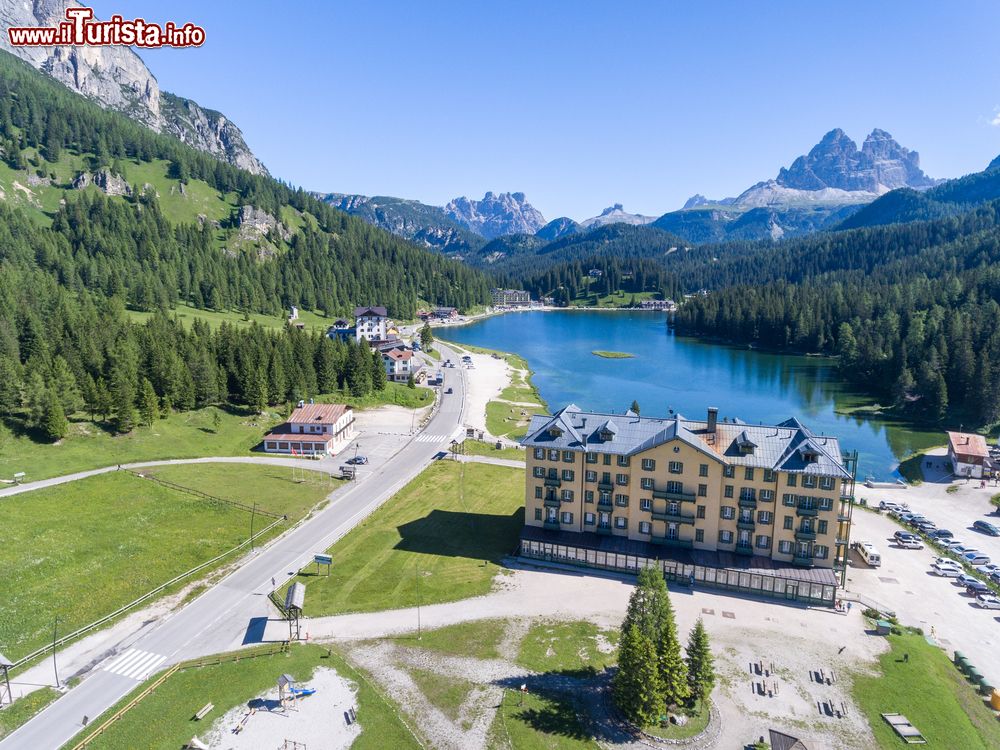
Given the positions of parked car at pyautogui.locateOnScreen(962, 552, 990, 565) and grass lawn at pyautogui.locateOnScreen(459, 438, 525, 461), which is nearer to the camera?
parked car at pyautogui.locateOnScreen(962, 552, 990, 565)

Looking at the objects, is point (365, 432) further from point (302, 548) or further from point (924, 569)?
point (924, 569)

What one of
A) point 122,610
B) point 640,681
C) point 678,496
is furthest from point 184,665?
point 678,496

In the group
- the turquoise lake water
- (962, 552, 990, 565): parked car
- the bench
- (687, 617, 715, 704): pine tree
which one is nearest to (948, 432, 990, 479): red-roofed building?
the turquoise lake water

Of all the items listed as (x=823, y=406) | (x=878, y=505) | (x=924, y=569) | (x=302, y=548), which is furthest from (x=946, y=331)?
(x=302, y=548)

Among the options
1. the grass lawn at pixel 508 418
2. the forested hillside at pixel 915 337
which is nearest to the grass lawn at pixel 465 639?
the grass lawn at pixel 508 418

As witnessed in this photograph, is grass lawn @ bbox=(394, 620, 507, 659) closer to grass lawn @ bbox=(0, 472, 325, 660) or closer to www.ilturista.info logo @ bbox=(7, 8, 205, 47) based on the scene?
grass lawn @ bbox=(0, 472, 325, 660)

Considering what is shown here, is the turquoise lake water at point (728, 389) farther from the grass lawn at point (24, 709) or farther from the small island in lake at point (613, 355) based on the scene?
the grass lawn at point (24, 709)
